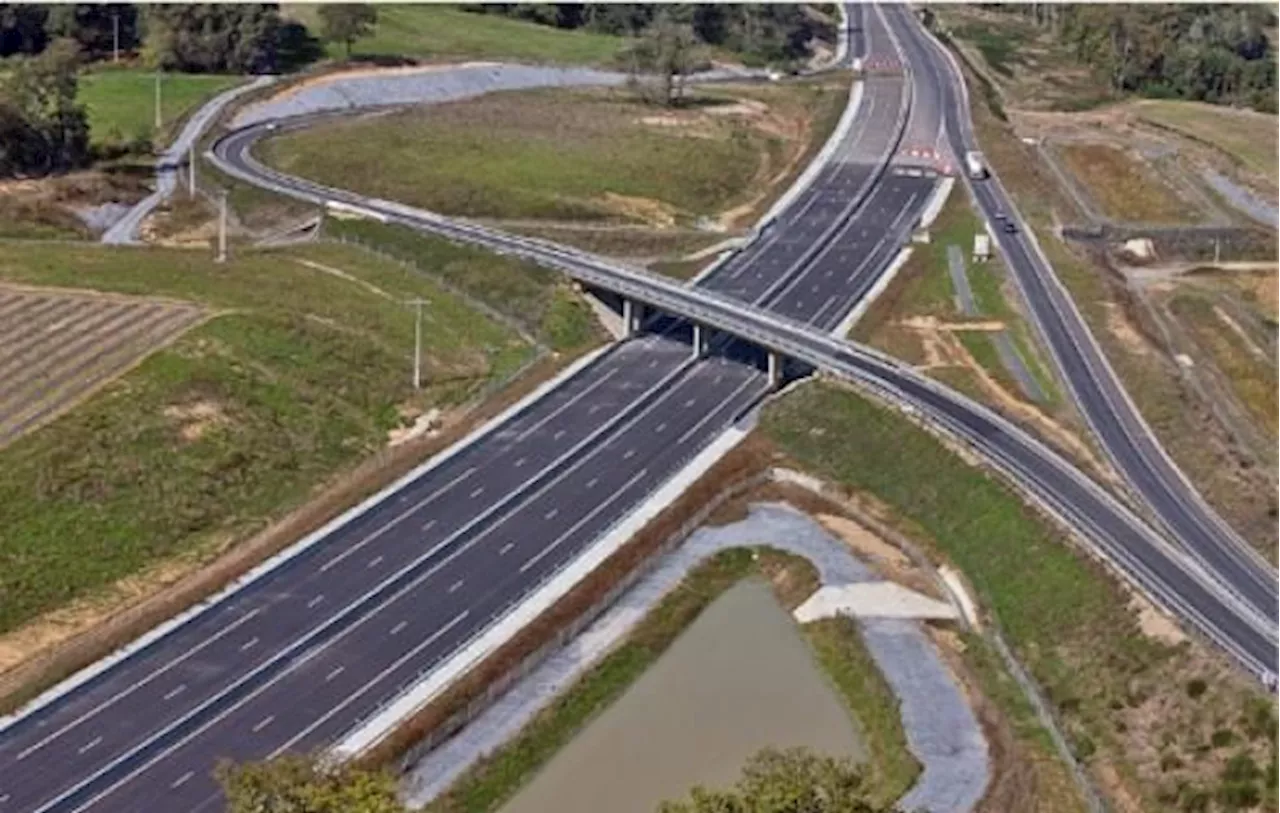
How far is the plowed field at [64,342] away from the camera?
101m

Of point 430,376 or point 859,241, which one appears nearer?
point 430,376

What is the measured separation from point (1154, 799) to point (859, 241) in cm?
8648

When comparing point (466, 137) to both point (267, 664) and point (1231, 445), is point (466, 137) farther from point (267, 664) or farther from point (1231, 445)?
point (267, 664)

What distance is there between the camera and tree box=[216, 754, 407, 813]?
5006 centimetres

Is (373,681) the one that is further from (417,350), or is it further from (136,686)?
(417,350)

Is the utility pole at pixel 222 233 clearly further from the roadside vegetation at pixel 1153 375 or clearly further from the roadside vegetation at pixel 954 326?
the roadside vegetation at pixel 1153 375

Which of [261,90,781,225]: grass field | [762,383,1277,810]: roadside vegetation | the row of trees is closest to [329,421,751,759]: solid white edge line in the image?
[762,383,1277,810]: roadside vegetation

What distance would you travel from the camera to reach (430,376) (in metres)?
119

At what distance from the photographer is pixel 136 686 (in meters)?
77.1

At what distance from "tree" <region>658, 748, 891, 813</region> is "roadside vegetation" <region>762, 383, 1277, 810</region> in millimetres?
24061

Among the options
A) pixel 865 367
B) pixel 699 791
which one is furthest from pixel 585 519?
pixel 699 791

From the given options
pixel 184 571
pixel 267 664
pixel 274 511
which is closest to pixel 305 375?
pixel 274 511

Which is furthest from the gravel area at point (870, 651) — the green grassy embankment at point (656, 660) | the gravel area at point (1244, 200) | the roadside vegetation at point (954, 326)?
the gravel area at point (1244, 200)

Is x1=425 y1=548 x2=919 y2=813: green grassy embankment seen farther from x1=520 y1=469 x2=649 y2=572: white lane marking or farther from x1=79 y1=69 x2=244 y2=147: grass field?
Result: x1=79 y1=69 x2=244 y2=147: grass field
